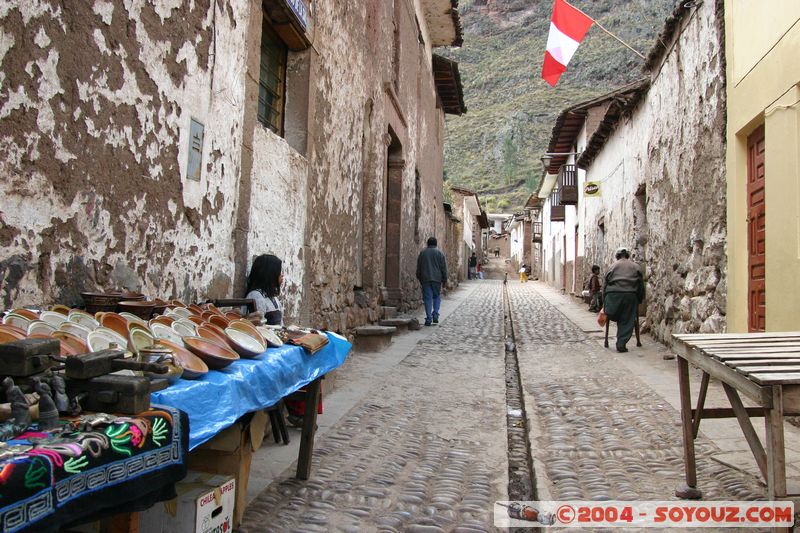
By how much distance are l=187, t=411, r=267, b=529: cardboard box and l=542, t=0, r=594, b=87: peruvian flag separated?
11.0 m

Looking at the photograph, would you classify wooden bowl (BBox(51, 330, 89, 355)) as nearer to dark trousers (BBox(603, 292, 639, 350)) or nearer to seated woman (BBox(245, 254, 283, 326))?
seated woman (BBox(245, 254, 283, 326))

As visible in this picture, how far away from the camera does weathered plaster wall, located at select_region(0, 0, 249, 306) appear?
8.57 ft

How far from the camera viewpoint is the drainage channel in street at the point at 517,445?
349 cm

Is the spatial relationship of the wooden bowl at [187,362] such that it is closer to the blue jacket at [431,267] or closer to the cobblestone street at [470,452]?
the cobblestone street at [470,452]

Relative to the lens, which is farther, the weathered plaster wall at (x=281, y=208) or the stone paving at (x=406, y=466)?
the weathered plaster wall at (x=281, y=208)

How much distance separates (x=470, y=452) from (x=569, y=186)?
59.5 ft

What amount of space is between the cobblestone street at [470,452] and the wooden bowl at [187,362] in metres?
1.07

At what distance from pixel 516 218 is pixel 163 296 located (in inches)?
1929

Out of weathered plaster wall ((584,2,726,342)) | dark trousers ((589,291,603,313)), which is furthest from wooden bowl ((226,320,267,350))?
dark trousers ((589,291,603,313))

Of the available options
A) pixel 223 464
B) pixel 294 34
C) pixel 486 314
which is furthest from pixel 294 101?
pixel 486 314

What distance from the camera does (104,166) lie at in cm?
317

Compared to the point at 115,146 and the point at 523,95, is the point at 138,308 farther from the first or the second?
the point at 523,95

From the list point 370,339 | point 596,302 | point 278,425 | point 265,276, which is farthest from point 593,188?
point 278,425

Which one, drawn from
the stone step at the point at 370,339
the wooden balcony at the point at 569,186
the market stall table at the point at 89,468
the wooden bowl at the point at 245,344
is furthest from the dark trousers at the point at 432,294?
the wooden balcony at the point at 569,186
